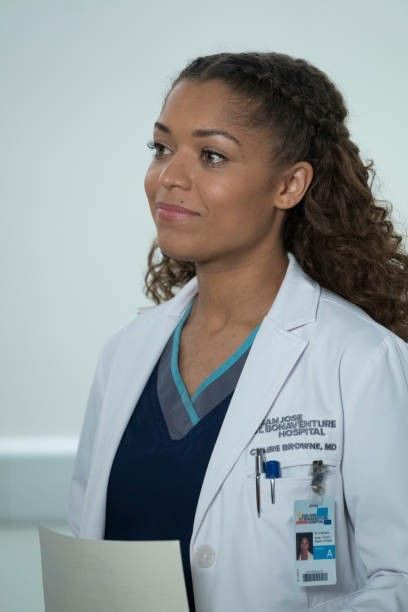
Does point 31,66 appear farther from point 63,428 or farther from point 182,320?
point 182,320

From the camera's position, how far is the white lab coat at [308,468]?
1351 millimetres

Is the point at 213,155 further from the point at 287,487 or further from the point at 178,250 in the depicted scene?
the point at 287,487

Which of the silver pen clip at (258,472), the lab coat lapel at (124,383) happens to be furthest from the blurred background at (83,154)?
the silver pen clip at (258,472)

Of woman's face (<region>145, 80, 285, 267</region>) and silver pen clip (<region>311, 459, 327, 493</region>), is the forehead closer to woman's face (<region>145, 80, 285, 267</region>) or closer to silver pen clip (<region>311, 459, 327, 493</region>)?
woman's face (<region>145, 80, 285, 267</region>)

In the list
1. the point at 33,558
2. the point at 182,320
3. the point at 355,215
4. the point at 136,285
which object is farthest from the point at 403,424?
the point at 33,558

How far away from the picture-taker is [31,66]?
3.30 metres

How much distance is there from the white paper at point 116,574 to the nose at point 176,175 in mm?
574

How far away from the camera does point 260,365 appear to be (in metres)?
1.50

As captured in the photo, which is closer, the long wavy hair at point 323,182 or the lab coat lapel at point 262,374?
the lab coat lapel at point 262,374

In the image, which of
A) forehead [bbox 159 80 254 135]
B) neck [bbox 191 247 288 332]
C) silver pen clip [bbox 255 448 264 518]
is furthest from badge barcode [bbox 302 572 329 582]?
forehead [bbox 159 80 254 135]

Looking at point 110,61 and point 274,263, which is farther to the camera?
point 110,61

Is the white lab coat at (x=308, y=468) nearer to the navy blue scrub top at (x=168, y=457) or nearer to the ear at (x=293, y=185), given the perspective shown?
the navy blue scrub top at (x=168, y=457)

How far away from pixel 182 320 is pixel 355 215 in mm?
391

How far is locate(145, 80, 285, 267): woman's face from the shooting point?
1.50 meters
